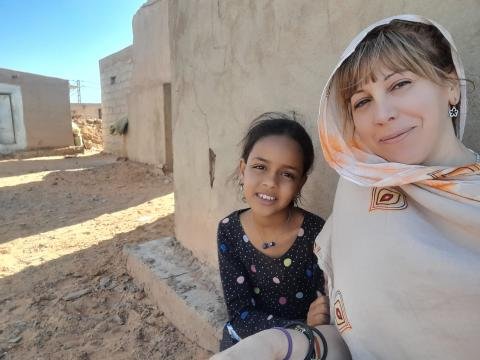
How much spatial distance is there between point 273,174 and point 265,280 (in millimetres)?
444

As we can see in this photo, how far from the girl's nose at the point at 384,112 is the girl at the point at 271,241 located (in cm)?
47

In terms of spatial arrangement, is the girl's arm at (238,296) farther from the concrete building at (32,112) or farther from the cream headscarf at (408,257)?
the concrete building at (32,112)

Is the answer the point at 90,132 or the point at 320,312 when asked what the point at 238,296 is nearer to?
the point at 320,312

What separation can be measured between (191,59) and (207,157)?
67 cm

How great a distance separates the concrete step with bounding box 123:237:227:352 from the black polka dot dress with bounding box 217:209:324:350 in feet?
1.42

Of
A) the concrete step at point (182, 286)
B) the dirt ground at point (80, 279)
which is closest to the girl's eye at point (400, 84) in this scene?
the concrete step at point (182, 286)

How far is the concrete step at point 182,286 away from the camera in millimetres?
1967

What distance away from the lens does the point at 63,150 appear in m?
13.9

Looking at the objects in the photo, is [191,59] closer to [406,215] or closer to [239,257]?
[239,257]

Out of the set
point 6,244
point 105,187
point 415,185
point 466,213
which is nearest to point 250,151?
point 415,185

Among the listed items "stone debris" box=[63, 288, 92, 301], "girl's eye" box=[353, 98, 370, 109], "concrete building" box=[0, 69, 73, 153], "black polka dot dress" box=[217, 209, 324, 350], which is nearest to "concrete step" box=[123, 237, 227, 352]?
"stone debris" box=[63, 288, 92, 301]

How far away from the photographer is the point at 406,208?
927 mm

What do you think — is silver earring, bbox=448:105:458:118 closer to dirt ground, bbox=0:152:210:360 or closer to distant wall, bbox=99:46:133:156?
dirt ground, bbox=0:152:210:360

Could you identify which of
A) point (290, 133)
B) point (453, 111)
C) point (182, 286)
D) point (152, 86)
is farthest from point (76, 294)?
point (152, 86)
